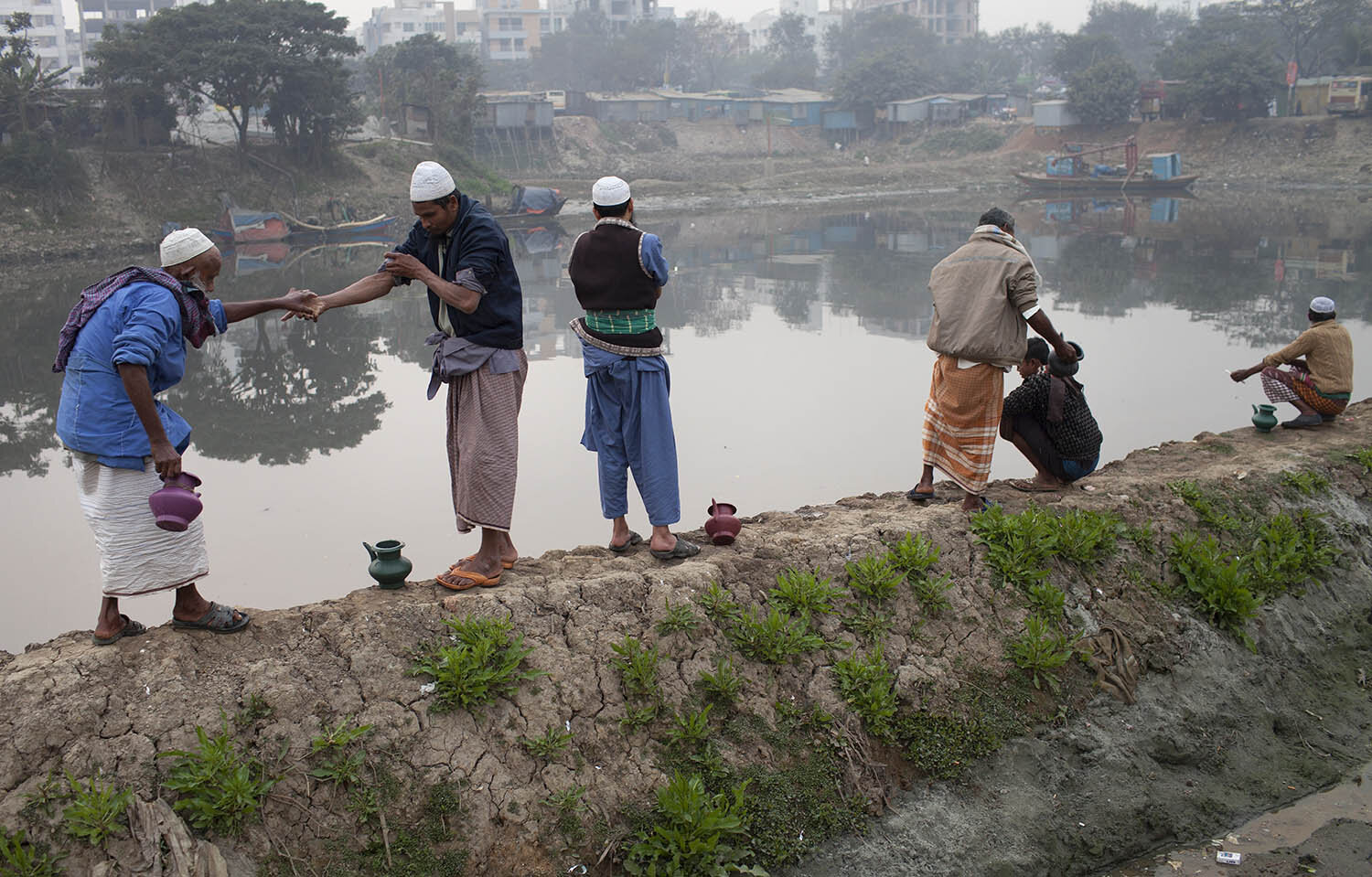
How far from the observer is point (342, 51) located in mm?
26703

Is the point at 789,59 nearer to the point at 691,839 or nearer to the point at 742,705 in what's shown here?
the point at 742,705

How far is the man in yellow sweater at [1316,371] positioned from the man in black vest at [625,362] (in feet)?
13.0

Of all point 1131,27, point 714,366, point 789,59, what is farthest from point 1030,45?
point 714,366

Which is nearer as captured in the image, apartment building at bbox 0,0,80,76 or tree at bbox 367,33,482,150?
tree at bbox 367,33,482,150

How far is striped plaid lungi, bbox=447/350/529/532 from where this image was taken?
3.71 meters

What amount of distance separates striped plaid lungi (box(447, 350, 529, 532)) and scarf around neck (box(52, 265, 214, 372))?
87 centimetres

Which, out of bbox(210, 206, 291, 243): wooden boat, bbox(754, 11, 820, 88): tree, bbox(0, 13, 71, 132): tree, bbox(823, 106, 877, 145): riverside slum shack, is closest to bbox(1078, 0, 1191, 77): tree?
bbox(754, 11, 820, 88): tree

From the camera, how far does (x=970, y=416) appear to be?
4684mm

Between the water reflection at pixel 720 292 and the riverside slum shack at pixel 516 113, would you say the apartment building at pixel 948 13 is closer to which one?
the riverside slum shack at pixel 516 113

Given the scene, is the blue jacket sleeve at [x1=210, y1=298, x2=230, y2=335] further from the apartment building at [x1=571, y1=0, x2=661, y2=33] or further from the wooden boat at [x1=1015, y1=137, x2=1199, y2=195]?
the apartment building at [x1=571, y1=0, x2=661, y2=33]

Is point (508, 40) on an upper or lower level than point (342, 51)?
upper

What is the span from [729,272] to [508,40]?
189 ft

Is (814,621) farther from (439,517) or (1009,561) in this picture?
(439,517)

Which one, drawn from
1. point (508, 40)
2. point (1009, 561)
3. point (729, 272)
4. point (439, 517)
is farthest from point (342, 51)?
point (508, 40)
